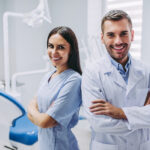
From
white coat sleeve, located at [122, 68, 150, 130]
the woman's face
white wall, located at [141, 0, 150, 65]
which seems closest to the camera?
white coat sleeve, located at [122, 68, 150, 130]

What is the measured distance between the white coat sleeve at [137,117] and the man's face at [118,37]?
0.26 m

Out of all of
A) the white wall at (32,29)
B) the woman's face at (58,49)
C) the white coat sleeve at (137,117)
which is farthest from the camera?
the white wall at (32,29)

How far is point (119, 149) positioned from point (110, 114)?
0.19m

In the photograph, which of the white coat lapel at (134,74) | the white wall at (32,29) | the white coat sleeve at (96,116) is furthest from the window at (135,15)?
the white coat sleeve at (96,116)

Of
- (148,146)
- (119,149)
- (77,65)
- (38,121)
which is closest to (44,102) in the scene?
(38,121)

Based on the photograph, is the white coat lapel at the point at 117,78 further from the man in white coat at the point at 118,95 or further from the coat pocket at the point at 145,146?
the coat pocket at the point at 145,146

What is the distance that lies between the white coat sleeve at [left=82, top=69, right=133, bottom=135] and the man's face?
6.2 inches

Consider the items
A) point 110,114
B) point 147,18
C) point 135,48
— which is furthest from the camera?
point 135,48

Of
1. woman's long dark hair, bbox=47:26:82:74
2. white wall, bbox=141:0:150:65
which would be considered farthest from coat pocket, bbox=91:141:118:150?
white wall, bbox=141:0:150:65

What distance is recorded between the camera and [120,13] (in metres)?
1.05

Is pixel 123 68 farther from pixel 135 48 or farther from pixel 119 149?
pixel 135 48

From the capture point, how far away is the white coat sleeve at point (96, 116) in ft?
3.27

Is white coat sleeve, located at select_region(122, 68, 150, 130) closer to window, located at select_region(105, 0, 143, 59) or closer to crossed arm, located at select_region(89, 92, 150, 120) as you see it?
crossed arm, located at select_region(89, 92, 150, 120)

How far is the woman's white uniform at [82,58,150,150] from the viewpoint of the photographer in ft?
3.31
